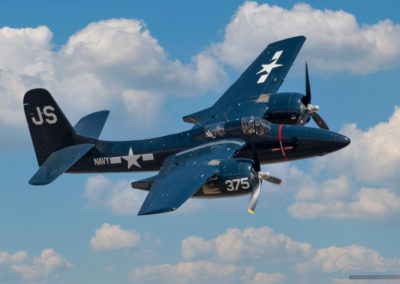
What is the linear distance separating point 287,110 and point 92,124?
A: 13961 millimetres

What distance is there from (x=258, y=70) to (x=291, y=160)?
9389 millimetres

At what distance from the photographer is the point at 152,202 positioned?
29406 millimetres

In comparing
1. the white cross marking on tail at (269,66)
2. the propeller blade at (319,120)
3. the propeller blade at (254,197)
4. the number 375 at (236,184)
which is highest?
the white cross marking on tail at (269,66)

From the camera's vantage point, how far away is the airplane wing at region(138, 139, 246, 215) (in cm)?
2916

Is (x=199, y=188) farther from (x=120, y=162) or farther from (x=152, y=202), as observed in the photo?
(x=120, y=162)

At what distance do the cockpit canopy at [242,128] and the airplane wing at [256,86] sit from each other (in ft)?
6.22

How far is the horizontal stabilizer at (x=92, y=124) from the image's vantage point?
42000 millimetres

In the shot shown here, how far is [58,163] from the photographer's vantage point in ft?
124

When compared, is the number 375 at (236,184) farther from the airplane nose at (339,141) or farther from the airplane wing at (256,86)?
the airplane wing at (256,86)

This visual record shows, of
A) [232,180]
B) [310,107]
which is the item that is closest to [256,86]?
[310,107]

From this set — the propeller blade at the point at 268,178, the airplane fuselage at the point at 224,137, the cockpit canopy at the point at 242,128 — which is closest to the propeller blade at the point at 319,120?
the airplane fuselage at the point at 224,137

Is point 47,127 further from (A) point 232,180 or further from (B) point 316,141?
(B) point 316,141

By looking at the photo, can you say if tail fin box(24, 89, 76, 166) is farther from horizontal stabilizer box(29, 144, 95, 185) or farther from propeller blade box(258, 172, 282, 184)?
propeller blade box(258, 172, 282, 184)

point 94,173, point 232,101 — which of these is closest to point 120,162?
point 94,173
